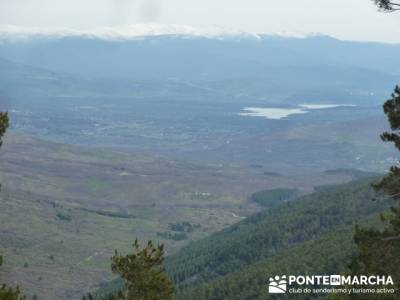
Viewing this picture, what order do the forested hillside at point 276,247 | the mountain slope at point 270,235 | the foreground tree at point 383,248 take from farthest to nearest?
the mountain slope at point 270,235 → the forested hillside at point 276,247 → the foreground tree at point 383,248

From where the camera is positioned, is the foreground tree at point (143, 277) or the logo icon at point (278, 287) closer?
the foreground tree at point (143, 277)

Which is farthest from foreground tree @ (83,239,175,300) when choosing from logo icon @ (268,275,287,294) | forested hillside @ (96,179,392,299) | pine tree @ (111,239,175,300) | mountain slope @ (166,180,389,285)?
mountain slope @ (166,180,389,285)

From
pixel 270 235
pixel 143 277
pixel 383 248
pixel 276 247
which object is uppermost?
pixel 270 235

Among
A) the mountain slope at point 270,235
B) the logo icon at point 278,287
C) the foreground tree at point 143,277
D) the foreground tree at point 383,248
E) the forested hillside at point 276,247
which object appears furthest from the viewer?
the mountain slope at point 270,235

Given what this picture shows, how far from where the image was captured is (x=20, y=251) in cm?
13512

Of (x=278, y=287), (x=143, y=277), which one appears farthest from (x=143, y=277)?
(x=278, y=287)

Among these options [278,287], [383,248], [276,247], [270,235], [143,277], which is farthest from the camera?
[270,235]

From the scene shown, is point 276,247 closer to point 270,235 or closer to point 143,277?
point 270,235

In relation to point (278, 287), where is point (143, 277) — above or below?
below

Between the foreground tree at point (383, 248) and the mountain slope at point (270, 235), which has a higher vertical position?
the mountain slope at point (270, 235)

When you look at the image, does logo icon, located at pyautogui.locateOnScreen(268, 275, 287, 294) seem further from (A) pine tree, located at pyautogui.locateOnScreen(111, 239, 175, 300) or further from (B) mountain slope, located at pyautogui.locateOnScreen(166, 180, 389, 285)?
(B) mountain slope, located at pyautogui.locateOnScreen(166, 180, 389, 285)

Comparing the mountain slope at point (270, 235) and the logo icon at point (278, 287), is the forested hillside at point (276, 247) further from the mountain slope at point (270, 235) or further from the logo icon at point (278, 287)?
the logo icon at point (278, 287)

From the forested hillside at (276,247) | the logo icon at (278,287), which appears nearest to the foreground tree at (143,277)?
the logo icon at (278,287)

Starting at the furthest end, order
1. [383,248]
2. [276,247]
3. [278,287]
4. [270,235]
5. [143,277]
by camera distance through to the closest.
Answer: [270,235] < [276,247] < [278,287] < [143,277] < [383,248]
